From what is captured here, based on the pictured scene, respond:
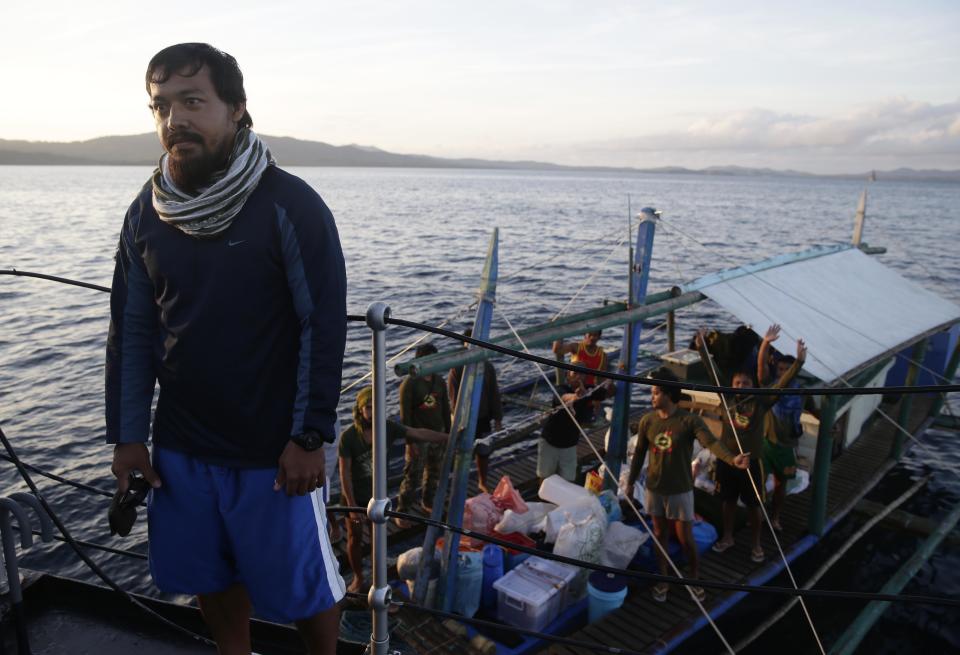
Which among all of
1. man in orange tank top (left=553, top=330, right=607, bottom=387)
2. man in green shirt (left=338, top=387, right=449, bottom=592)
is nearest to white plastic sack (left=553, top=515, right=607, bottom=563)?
man in green shirt (left=338, top=387, right=449, bottom=592)

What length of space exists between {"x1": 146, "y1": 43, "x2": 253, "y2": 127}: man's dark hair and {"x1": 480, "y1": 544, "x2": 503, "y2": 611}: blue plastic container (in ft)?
18.9

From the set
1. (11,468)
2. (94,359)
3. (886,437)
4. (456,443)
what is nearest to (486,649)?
(456,443)

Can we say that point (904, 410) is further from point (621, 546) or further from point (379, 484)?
point (379, 484)

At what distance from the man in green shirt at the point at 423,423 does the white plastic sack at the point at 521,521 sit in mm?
989

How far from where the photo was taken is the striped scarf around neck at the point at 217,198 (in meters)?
2.11

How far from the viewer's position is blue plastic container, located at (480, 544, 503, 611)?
23.1 ft

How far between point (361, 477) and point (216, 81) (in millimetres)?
5471


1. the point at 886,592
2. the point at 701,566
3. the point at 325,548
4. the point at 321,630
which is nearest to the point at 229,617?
the point at 321,630

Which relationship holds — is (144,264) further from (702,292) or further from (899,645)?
(899,645)

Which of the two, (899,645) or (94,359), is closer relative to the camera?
(899,645)

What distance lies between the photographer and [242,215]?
2152mm

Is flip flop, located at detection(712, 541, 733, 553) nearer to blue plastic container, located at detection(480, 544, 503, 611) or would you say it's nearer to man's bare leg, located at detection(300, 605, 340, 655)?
blue plastic container, located at detection(480, 544, 503, 611)

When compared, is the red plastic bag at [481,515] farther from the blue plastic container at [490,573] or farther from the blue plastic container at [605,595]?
the blue plastic container at [605,595]

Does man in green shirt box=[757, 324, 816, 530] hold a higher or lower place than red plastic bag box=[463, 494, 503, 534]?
higher
